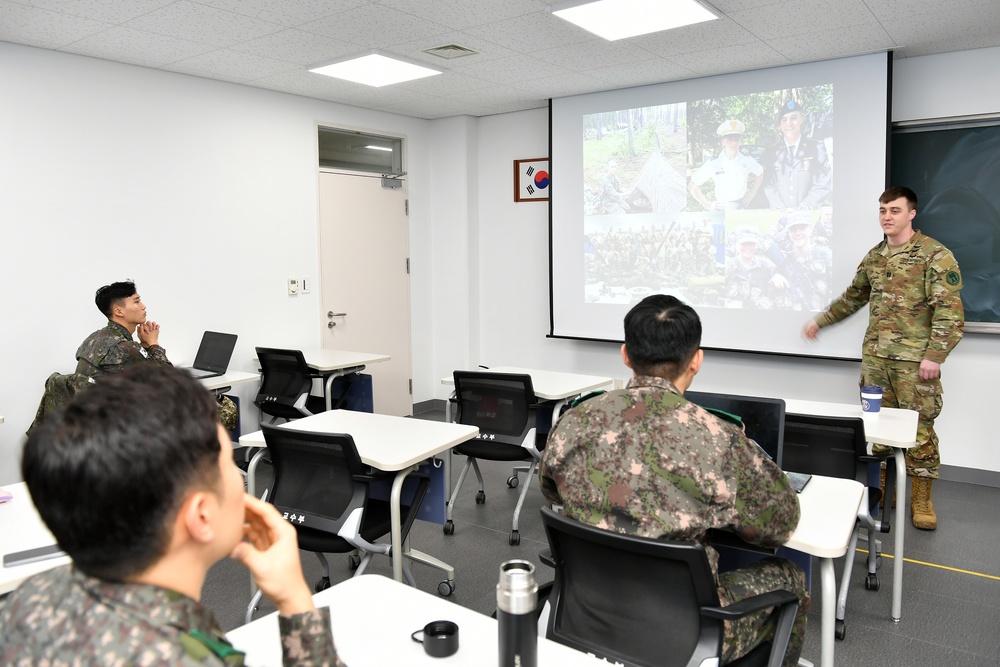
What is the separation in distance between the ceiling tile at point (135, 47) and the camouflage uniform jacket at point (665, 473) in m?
3.73

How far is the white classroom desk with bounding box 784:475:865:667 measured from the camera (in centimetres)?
184

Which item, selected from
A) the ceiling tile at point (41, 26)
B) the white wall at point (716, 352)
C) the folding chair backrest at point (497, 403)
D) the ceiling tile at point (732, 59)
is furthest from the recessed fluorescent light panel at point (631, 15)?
the ceiling tile at point (41, 26)

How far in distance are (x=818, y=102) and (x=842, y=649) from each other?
11.9 feet

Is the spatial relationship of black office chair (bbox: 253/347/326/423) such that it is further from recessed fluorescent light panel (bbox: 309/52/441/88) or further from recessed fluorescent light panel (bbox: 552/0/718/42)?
recessed fluorescent light panel (bbox: 552/0/718/42)

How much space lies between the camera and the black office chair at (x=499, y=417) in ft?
12.8

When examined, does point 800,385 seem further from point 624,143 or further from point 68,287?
point 68,287

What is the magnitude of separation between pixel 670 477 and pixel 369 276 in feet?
16.7

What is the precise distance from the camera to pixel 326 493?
8.88 ft

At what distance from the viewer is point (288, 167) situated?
5695mm

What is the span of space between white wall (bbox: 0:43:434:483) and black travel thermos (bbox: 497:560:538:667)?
3.70m

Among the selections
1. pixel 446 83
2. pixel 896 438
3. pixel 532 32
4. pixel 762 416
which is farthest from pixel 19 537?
pixel 446 83

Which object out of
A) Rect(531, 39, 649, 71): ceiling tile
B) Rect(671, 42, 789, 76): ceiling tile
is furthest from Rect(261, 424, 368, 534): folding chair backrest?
Rect(671, 42, 789, 76): ceiling tile

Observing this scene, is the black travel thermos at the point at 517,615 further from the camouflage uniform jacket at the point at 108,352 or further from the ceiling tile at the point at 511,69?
the ceiling tile at the point at 511,69

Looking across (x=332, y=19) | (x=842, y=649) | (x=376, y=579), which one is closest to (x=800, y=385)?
(x=842, y=649)
